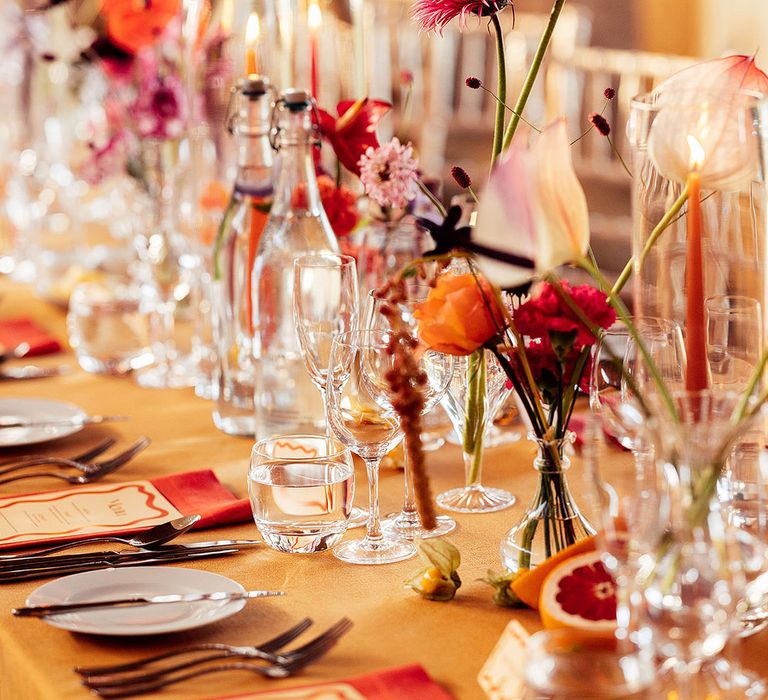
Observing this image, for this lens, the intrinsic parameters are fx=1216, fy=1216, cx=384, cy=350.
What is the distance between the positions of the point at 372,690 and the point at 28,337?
1231 mm

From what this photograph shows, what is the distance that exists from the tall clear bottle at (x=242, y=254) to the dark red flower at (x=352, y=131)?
0.45 feet

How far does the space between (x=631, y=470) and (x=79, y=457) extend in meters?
0.78

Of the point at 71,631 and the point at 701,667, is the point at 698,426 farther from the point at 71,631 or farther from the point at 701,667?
the point at 71,631

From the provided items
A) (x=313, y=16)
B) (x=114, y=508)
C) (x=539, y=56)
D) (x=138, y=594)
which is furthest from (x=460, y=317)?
(x=313, y=16)

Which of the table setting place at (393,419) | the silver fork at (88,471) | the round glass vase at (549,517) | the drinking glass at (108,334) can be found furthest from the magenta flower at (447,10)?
the drinking glass at (108,334)

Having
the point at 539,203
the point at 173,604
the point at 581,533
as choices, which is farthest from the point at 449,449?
the point at 539,203

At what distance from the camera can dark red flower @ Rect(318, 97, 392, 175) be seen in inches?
54.4

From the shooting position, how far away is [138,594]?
967 mm

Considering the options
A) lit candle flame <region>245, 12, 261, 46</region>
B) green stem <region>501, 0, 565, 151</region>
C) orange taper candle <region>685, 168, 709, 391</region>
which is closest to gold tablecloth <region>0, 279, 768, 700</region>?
orange taper candle <region>685, 168, 709, 391</region>

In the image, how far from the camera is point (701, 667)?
2.68 feet

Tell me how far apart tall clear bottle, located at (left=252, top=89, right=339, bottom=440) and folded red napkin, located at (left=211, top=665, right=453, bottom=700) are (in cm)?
57

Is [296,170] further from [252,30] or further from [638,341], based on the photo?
[638,341]

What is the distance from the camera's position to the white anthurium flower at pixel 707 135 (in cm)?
90

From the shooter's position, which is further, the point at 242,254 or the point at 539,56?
the point at 242,254
